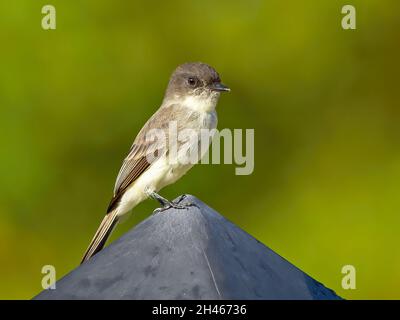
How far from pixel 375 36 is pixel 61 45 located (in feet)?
8.39

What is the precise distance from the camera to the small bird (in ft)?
19.8

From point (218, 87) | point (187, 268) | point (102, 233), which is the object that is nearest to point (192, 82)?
point (218, 87)

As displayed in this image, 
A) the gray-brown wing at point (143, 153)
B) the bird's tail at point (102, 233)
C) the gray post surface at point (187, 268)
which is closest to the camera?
the gray post surface at point (187, 268)

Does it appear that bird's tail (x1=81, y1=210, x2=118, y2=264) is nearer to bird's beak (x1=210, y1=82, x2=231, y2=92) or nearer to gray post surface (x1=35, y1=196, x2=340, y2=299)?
bird's beak (x1=210, y1=82, x2=231, y2=92)

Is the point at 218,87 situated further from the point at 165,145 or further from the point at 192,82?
the point at 165,145

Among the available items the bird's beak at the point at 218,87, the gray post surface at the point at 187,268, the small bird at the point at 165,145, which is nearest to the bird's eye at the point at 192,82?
the small bird at the point at 165,145

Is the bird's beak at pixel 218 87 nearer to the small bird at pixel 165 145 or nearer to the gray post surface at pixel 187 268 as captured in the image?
the small bird at pixel 165 145

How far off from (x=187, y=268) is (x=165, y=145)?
300 centimetres

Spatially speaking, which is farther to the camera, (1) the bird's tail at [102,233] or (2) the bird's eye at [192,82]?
(2) the bird's eye at [192,82]

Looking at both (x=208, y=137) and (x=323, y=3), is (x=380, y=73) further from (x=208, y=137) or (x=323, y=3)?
(x=208, y=137)

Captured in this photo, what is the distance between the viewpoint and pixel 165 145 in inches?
240

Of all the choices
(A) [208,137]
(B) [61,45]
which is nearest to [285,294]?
(A) [208,137]

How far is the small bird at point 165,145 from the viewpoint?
19.8 ft

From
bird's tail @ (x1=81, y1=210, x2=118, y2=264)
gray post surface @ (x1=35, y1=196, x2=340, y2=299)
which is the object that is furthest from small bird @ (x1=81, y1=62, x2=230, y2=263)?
gray post surface @ (x1=35, y1=196, x2=340, y2=299)
